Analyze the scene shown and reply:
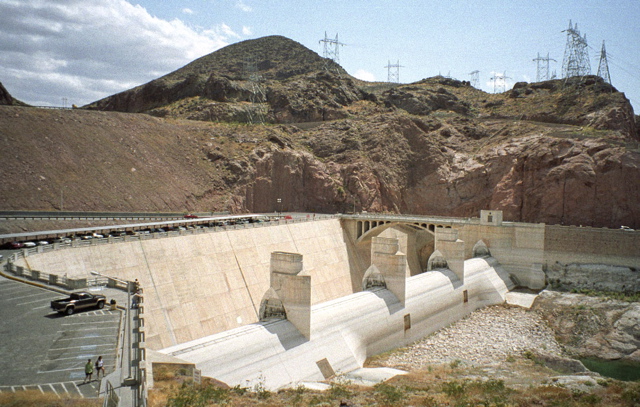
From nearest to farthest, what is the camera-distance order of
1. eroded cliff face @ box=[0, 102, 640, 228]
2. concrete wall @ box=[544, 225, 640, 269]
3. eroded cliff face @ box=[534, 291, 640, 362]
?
eroded cliff face @ box=[534, 291, 640, 362], concrete wall @ box=[544, 225, 640, 269], eroded cliff face @ box=[0, 102, 640, 228]

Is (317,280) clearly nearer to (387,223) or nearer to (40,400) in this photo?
(387,223)

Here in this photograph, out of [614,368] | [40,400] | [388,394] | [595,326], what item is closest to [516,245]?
[595,326]

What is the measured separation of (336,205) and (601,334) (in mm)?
43098

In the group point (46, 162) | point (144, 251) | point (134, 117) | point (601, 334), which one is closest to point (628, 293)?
point (601, 334)

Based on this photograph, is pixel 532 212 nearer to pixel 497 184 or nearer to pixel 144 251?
pixel 497 184

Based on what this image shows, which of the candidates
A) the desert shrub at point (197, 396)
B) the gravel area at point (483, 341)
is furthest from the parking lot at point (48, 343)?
the gravel area at point (483, 341)

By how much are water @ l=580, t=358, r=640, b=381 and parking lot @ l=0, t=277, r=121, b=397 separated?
33509mm

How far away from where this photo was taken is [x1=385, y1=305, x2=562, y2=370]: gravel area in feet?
114

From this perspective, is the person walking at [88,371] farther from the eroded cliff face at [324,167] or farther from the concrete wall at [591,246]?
the concrete wall at [591,246]

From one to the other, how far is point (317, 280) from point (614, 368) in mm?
27298

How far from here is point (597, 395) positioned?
24125 millimetres

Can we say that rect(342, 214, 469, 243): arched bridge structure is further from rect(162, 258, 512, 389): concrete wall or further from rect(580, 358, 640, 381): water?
rect(580, 358, 640, 381): water

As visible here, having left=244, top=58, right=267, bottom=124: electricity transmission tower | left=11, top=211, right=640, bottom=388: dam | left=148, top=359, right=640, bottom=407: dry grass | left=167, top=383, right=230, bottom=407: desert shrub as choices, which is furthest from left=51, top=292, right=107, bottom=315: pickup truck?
left=244, top=58, right=267, bottom=124: electricity transmission tower

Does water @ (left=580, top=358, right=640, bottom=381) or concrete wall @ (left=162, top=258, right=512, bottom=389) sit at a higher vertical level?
concrete wall @ (left=162, top=258, right=512, bottom=389)
